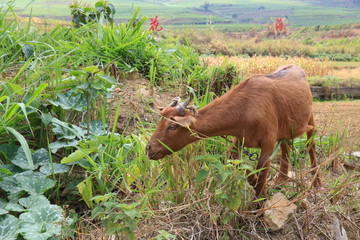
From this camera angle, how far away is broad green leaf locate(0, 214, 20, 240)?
2.06 metres

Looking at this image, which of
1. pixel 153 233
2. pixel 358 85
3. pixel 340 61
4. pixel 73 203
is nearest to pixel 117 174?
pixel 73 203

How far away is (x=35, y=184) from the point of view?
241cm

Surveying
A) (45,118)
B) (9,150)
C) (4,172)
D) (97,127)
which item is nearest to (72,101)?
(97,127)

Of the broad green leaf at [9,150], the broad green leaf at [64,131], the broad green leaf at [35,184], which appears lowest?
the broad green leaf at [35,184]

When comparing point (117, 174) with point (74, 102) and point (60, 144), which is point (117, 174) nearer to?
point (60, 144)

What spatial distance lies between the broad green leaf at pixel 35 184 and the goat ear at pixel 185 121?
0.96 meters

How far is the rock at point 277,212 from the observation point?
226 cm

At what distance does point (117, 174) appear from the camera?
2.73m

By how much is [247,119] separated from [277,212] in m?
0.61

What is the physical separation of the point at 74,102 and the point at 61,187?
0.64m

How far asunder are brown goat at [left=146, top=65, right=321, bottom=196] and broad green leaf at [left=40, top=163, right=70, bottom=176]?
2.56ft

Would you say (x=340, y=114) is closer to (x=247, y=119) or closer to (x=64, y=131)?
(x=247, y=119)

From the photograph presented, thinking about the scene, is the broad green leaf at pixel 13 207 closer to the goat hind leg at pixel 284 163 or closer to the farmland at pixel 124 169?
the farmland at pixel 124 169

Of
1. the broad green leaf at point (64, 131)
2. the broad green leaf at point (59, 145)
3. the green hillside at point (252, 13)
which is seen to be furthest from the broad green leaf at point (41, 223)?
the green hillside at point (252, 13)
